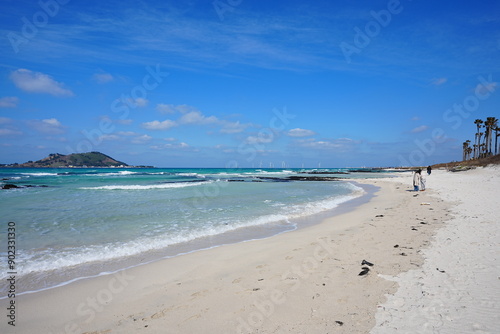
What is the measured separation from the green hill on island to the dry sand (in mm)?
179813

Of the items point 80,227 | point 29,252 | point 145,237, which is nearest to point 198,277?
point 145,237

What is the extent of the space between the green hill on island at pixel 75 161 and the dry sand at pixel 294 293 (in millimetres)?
179813

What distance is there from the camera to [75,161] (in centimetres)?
15450

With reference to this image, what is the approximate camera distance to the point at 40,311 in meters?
4.14

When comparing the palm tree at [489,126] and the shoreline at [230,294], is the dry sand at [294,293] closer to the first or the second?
the shoreline at [230,294]

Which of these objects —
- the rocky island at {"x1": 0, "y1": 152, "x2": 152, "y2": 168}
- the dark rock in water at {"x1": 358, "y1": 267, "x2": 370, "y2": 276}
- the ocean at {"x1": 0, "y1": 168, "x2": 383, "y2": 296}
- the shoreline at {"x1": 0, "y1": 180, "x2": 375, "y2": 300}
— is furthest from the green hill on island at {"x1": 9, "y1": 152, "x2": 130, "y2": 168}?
the dark rock in water at {"x1": 358, "y1": 267, "x2": 370, "y2": 276}

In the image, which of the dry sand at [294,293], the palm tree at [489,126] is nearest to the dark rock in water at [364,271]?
the dry sand at [294,293]

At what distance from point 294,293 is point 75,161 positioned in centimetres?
18306

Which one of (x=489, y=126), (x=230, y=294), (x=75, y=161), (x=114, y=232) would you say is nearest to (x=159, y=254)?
(x=114, y=232)

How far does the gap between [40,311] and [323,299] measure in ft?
14.7

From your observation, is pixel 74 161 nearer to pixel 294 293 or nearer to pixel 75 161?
pixel 75 161

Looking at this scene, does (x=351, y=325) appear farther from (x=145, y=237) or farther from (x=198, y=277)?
(x=145, y=237)

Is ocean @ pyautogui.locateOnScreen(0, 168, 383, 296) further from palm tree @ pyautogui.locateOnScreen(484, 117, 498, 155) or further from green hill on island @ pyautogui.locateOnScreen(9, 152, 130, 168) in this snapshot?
green hill on island @ pyautogui.locateOnScreen(9, 152, 130, 168)

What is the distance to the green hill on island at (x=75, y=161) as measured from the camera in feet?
505
